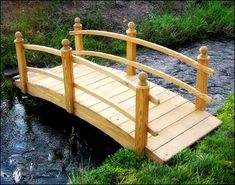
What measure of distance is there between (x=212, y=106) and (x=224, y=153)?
201 centimetres

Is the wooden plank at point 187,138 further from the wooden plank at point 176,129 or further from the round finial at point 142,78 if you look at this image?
the round finial at point 142,78

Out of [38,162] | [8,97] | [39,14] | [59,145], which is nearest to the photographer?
[38,162]

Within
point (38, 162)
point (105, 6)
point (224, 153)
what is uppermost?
point (105, 6)

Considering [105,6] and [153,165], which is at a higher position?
[105,6]

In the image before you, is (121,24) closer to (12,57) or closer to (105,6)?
(105,6)

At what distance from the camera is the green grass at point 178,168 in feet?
16.9

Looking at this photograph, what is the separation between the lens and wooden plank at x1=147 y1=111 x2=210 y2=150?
19.1ft

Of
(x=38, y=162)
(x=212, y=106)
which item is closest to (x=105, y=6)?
(x=212, y=106)

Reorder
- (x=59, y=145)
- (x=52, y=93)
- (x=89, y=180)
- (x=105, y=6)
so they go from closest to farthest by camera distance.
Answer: (x=89, y=180) → (x=59, y=145) → (x=52, y=93) → (x=105, y=6)

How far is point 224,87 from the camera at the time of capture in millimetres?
8391

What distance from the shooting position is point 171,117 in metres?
6.43

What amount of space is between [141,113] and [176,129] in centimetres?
94

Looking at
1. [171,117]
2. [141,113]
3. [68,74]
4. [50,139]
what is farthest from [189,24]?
[141,113]

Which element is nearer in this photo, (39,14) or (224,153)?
(224,153)
